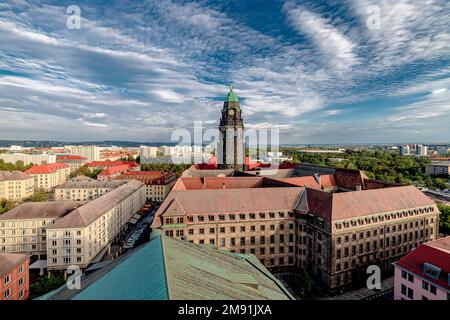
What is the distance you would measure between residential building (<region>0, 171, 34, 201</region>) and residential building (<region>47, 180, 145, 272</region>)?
67905 mm

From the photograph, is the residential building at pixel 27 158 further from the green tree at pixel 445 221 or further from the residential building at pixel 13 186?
the green tree at pixel 445 221

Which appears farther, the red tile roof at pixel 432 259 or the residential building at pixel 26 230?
the residential building at pixel 26 230

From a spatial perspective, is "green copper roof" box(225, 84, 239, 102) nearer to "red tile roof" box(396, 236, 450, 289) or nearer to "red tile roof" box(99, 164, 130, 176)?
"red tile roof" box(396, 236, 450, 289)

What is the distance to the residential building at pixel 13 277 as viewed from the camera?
111 ft

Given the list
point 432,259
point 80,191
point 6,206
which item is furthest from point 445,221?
point 6,206

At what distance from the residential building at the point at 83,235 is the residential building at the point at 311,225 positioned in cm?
1701

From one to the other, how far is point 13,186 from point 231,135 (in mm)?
90458

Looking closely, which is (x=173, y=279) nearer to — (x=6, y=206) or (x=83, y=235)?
(x=83, y=235)

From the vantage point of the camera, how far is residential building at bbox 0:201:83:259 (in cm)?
5262

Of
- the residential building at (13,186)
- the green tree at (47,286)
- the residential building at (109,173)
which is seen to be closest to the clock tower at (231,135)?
the green tree at (47,286)

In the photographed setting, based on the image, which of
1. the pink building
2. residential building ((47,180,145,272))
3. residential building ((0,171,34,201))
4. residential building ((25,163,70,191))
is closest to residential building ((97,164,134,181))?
residential building ((25,163,70,191))

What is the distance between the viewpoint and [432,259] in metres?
30.1
